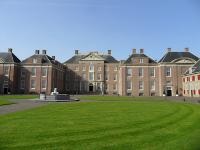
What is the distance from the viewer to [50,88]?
62.8 meters

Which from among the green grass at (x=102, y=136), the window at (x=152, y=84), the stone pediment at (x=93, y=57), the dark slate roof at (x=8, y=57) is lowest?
the green grass at (x=102, y=136)

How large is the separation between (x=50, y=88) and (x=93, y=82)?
14.9m

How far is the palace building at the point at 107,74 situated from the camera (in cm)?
5950

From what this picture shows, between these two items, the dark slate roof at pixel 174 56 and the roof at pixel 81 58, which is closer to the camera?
the dark slate roof at pixel 174 56

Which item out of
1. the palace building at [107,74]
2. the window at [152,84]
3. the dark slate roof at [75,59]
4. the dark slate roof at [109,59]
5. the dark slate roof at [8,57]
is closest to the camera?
the palace building at [107,74]

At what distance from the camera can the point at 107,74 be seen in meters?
72.9

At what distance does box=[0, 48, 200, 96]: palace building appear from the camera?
59500mm

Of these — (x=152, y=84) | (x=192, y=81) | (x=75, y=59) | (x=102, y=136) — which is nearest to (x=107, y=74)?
(x=75, y=59)

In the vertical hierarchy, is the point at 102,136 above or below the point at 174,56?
below

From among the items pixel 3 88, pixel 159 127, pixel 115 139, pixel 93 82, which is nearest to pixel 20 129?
pixel 115 139

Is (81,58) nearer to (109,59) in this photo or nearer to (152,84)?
(109,59)

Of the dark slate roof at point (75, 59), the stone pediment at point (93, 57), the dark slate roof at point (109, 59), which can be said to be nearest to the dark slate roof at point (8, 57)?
the dark slate roof at point (75, 59)

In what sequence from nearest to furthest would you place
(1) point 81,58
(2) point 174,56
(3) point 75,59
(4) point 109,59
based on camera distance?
(2) point 174,56
(1) point 81,58
(4) point 109,59
(3) point 75,59

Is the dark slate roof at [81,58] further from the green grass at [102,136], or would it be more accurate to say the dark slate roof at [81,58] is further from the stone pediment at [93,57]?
the green grass at [102,136]
